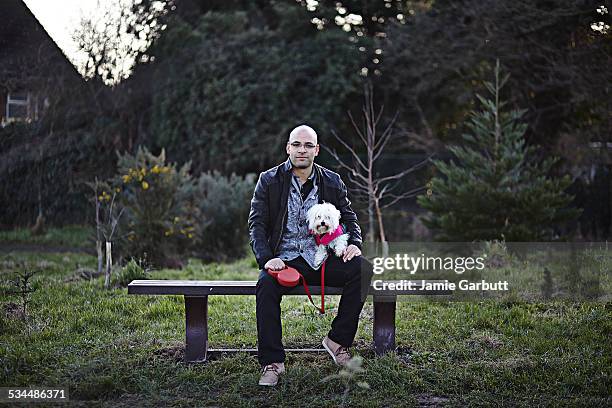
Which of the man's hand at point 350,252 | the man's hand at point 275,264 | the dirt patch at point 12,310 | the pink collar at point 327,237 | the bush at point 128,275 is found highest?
the pink collar at point 327,237

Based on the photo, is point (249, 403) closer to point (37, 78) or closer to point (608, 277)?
point (608, 277)

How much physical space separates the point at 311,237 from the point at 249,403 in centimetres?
133

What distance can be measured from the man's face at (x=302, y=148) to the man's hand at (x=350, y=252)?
0.66m

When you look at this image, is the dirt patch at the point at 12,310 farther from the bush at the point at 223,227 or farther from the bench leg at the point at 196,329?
the bush at the point at 223,227

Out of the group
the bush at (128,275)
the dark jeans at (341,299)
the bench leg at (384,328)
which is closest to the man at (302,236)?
the dark jeans at (341,299)

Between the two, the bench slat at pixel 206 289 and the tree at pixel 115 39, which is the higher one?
the tree at pixel 115 39

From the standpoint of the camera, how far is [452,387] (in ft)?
14.1

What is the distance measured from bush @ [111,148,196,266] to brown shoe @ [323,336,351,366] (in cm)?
485

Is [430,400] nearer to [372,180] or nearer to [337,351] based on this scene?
[337,351]

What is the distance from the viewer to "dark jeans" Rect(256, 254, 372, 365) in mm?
4441

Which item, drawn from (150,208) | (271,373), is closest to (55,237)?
(150,208)

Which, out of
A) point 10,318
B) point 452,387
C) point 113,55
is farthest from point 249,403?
point 113,55

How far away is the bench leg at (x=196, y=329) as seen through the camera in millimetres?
4809

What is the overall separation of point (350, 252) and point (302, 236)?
369 mm
